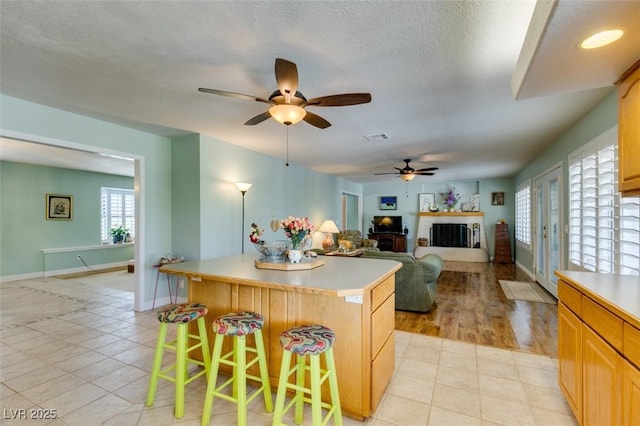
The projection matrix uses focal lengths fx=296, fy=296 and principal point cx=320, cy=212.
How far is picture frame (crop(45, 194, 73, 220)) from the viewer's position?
6.62 meters

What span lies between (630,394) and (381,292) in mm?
1249

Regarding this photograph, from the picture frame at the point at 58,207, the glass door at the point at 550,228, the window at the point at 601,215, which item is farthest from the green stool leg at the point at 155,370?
the picture frame at the point at 58,207

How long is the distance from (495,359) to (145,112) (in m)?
4.36

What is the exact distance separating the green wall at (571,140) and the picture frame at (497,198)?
2.63 metres

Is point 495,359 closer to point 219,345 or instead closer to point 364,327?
point 364,327

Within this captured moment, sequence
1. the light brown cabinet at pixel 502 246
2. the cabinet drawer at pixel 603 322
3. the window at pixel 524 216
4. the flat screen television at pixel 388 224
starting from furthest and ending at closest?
the flat screen television at pixel 388 224 < the light brown cabinet at pixel 502 246 < the window at pixel 524 216 < the cabinet drawer at pixel 603 322

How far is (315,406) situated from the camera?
61.9 inches

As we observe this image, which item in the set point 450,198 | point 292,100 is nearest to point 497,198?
point 450,198

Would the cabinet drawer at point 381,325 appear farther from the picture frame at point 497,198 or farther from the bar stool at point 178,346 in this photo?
the picture frame at point 497,198

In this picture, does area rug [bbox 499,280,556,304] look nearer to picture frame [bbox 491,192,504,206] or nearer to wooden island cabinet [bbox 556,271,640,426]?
wooden island cabinet [bbox 556,271,640,426]

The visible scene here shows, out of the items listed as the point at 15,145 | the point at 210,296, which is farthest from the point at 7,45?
the point at 15,145

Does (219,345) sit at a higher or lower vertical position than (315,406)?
higher

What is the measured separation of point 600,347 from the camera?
57.8 inches

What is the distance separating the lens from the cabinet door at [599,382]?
133 cm
